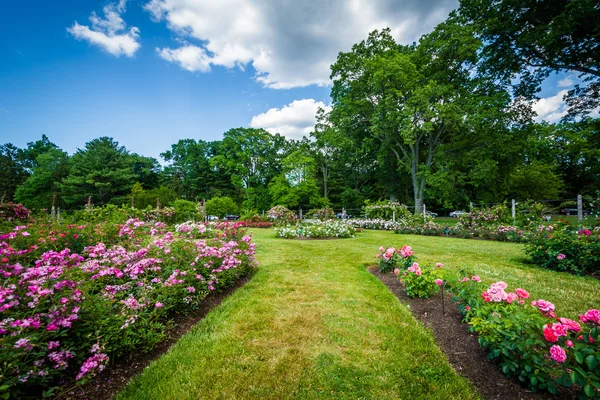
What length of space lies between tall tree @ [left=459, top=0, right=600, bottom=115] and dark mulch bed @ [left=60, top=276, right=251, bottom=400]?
1525 centimetres

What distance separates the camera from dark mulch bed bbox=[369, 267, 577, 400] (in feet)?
5.30

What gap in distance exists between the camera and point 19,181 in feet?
116

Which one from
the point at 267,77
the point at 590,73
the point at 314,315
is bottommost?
the point at 314,315

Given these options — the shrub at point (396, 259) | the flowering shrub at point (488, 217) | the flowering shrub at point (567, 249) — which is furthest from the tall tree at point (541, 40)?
the shrub at point (396, 259)

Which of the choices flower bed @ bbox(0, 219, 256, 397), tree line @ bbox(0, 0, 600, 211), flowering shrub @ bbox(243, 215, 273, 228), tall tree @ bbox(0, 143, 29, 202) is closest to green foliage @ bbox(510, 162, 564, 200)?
tree line @ bbox(0, 0, 600, 211)

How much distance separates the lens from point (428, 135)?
18.6 meters

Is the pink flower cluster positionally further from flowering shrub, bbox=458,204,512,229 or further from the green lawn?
→ flowering shrub, bbox=458,204,512,229

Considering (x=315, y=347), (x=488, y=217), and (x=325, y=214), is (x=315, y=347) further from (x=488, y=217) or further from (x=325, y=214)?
(x=325, y=214)

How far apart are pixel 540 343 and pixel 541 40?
14.1 metres

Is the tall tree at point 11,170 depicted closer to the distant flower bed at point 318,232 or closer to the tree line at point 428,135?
the tree line at point 428,135

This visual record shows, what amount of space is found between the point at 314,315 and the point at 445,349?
1.37m

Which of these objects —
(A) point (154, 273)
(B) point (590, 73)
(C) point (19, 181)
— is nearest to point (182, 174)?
(C) point (19, 181)

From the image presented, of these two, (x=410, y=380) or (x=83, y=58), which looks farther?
(x=83, y=58)

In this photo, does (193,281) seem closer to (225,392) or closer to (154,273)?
(154,273)
